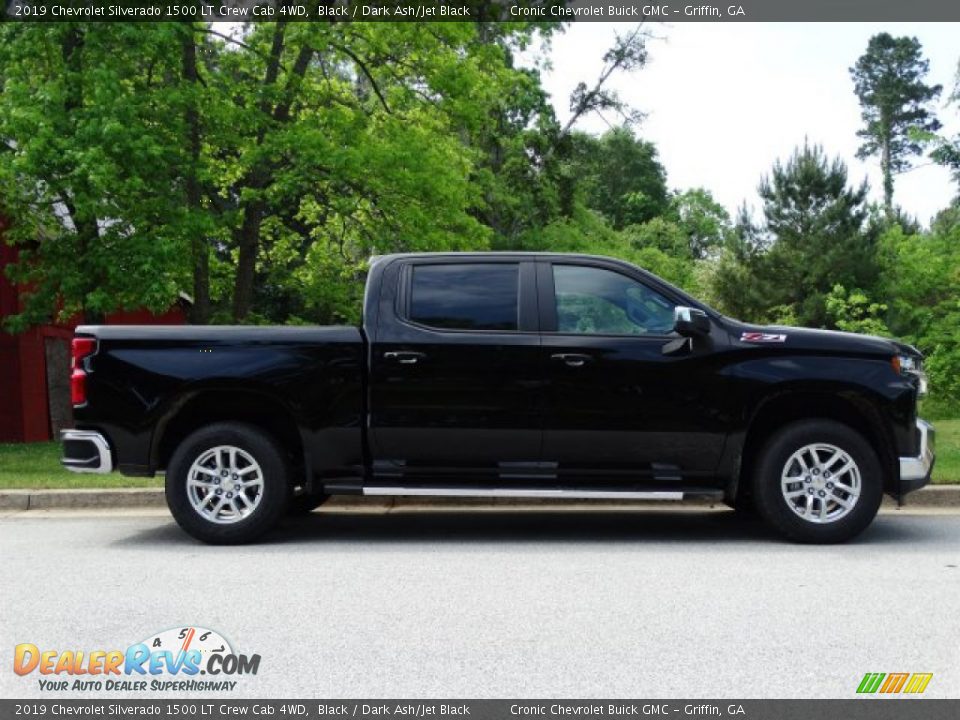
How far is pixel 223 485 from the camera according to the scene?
757 cm

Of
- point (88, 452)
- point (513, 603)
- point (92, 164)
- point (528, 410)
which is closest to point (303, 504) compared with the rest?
point (88, 452)

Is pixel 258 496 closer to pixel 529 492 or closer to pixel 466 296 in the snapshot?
pixel 529 492

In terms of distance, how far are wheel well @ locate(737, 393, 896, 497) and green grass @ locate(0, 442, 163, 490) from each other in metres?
5.21

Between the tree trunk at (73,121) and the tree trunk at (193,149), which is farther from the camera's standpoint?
the tree trunk at (193,149)

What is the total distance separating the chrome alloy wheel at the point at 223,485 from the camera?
24.7 ft

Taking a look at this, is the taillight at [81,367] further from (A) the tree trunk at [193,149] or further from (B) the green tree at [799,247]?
(B) the green tree at [799,247]

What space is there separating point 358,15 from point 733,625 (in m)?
16.2

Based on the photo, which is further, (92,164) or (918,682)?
(92,164)

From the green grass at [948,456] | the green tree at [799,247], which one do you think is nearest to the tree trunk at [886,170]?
the green tree at [799,247]

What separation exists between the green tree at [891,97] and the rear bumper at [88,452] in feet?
246

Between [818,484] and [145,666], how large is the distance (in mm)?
4723

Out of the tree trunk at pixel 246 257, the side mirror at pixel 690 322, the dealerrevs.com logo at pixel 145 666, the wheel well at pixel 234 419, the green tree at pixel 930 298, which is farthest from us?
the green tree at pixel 930 298
